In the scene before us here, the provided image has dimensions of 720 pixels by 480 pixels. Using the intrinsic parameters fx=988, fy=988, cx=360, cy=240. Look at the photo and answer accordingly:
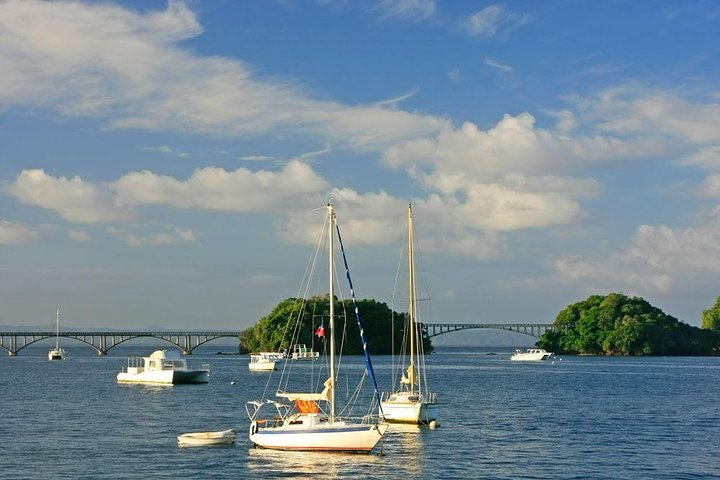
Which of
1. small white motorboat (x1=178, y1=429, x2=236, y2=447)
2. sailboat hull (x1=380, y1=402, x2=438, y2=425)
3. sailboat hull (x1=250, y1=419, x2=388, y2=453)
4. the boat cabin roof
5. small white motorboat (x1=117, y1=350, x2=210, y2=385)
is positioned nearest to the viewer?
sailboat hull (x1=250, y1=419, x2=388, y2=453)

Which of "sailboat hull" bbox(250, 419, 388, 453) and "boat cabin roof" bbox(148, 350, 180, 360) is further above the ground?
"boat cabin roof" bbox(148, 350, 180, 360)

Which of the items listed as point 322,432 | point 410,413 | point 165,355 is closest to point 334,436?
point 322,432

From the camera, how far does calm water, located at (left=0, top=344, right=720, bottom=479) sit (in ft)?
184

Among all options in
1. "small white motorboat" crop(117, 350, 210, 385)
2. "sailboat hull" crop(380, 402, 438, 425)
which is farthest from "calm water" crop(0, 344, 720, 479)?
"small white motorboat" crop(117, 350, 210, 385)

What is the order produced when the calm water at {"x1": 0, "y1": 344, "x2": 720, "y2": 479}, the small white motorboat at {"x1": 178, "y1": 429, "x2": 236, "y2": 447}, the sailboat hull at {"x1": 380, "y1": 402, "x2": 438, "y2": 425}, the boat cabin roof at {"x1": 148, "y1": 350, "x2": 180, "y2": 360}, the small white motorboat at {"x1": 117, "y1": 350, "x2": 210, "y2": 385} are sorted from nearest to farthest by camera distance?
the calm water at {"x1": 0, "y1": 344, "x2": 720, "y2": 479} → the small white motorboat at {"x1": 178, "y1": 429, "x2": 236, "y2": 447} → the sailboat hull at {"x1": 380, "y1": 402, "x2": 438, "y2": 425} → the small white motorboat at {"x1": 117, "y1": 350, "x2": 210, "y2": 385} → the boat cabin roof at {"x1": 148, "y1": 350, "x2": 180, "y2": 360}

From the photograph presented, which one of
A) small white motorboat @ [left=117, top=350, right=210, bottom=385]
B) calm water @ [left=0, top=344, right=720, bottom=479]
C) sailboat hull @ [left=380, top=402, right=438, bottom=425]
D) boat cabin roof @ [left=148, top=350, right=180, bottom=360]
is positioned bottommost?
calm water @ [left=0, top=344, right=720, bottom=479]

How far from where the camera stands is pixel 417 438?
70.2m

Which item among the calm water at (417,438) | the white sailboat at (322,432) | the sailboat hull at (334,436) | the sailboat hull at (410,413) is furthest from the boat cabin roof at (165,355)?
the sailboat hull at (334,436)

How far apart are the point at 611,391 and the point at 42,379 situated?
8639cm

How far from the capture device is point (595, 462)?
60.2 m

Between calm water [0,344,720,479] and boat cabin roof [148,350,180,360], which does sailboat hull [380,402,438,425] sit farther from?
boat cabin roof [148,350,180,360]

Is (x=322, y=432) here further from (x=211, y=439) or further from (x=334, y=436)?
(x=211, y=439)

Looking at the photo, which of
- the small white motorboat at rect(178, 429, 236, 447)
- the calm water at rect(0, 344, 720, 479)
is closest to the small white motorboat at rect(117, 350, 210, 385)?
the calm water at rect(0, 344, 720, 479)

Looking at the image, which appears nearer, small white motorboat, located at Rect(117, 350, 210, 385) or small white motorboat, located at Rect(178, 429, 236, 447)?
small white motorboat, located at Rect(178, 429, 236, 447)
